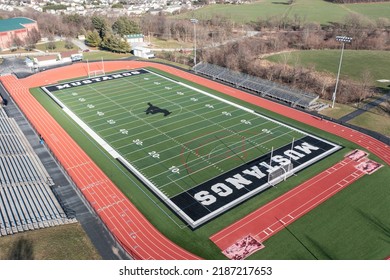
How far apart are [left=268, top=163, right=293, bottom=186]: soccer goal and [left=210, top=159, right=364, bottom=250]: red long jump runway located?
161 centimetres

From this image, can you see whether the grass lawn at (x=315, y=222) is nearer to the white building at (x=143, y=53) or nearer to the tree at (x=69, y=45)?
the white building at (x=143, y=53)

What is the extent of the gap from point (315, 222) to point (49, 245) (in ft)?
63.0

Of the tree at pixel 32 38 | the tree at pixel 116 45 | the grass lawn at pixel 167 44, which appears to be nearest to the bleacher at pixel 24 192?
the tree at pixel 116 45

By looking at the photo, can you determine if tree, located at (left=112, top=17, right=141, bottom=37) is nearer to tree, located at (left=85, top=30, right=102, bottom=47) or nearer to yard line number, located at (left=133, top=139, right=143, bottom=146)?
tree, located at (left=85, top=30, right=102, bottom=47)

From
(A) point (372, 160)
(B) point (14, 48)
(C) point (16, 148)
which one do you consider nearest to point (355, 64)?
(A) point (372, 160)

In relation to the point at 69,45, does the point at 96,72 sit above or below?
below

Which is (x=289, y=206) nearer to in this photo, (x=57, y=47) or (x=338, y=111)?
(x=338, y=111)

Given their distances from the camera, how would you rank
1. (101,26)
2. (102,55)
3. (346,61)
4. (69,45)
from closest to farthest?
(346,61) → (102,55) → (69,45) → (101,26)

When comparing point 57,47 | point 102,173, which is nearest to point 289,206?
point 102,173

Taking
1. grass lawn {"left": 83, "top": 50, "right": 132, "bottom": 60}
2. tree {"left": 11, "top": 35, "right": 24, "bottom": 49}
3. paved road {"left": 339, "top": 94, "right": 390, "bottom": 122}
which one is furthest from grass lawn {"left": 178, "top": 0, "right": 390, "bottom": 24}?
paved road {"left": 339, "top": 94, "right": 390, "bottom": 122}

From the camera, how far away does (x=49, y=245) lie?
74.4 feet

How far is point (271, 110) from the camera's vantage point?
147 feet

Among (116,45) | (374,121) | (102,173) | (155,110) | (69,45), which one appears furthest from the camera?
(69,45)

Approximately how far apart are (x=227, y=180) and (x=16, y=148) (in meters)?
22.3
